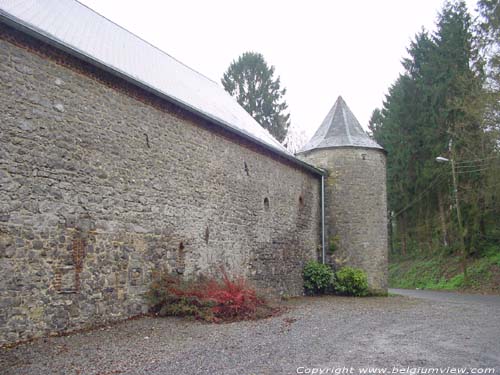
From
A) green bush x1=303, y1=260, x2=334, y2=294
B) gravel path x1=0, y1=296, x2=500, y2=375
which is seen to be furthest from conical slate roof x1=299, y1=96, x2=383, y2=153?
gravel path x1=0, y1=296, x2=500, y2=375

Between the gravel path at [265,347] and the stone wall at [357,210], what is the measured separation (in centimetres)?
679

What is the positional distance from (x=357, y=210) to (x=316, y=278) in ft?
9.58

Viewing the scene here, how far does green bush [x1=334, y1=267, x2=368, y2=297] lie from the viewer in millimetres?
15125

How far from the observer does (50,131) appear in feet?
24.8

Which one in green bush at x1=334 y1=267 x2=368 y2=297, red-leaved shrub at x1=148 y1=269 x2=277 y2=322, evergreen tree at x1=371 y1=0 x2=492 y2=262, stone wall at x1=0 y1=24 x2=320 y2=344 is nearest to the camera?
stone wall at x1=0 y1=24 x2=320 y2=344

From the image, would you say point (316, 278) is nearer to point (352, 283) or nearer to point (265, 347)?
point (352, 283)

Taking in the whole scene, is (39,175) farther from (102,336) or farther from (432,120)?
(432,120)

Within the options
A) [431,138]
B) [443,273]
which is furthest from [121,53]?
[443,273]

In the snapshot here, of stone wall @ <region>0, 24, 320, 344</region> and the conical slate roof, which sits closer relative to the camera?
stone wall @ <region>0, 24, 320, 344</region>

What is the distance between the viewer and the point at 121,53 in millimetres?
11422

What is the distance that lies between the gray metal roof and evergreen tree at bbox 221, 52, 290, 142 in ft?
51.9

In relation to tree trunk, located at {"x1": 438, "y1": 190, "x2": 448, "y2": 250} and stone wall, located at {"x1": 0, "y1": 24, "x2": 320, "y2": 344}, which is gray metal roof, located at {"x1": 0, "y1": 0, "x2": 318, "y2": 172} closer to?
stone wall, located at {"x1": 0, "y1": 24, "x2": 320, "y2": 344}

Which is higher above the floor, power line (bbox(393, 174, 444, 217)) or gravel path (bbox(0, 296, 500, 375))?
power line (bbox(393, 174, 444, 217))

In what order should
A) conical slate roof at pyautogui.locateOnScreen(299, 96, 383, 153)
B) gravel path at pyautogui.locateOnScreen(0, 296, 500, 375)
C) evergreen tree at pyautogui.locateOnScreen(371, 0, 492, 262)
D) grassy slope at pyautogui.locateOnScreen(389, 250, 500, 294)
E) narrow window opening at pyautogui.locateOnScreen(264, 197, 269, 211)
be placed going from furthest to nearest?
evergreen tree at pyautogui.locateOnScreen(371, 0, 492, 262)
grassy slope at pyautogui.locateOnScreen(389, 250, 500, 294)
conical slate roof at pyautogui.locateOnScreen(299, 96, 383, 153)
narrow window opening at pyautogui.locateOnScreen(264, 197, 269, 211)
gravel path at pyautogui.locateOnScreen(0, 296, 500, 375)
